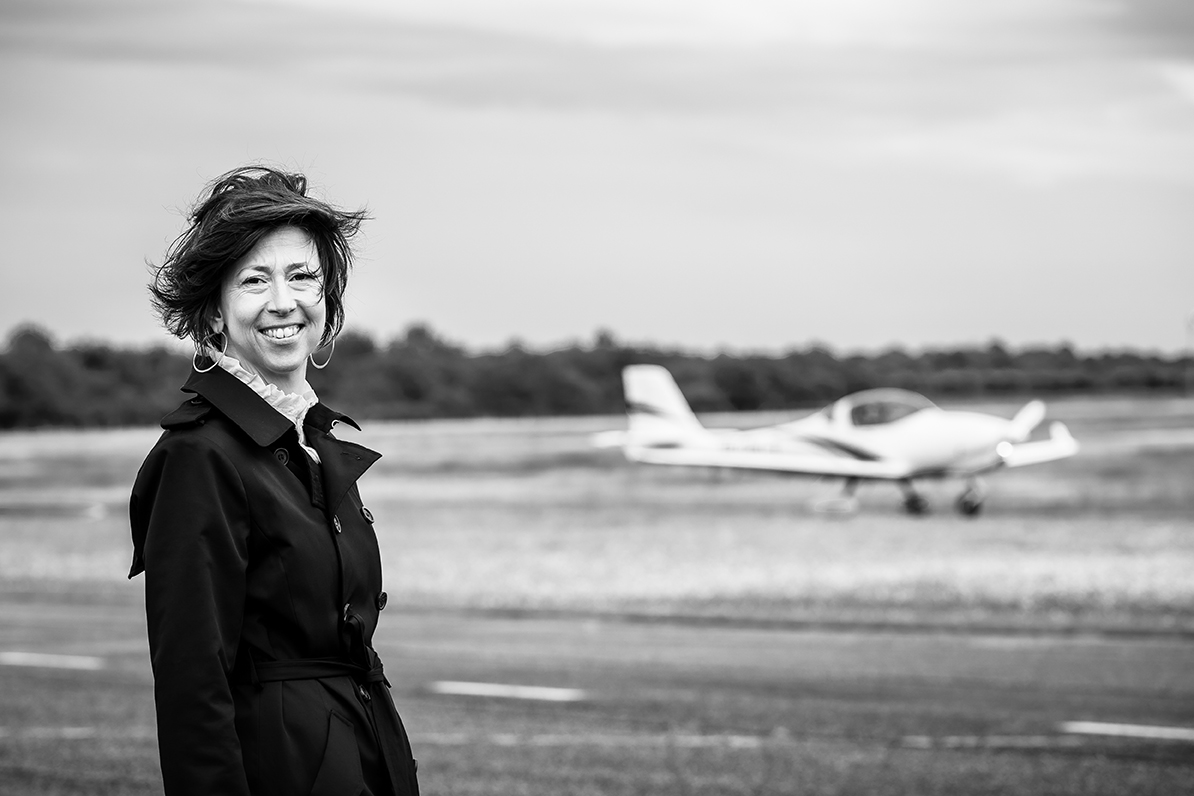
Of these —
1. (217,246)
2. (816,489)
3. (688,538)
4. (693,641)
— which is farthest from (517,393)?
(217,246)

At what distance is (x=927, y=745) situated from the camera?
770cm

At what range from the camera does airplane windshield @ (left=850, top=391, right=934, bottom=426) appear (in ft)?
109

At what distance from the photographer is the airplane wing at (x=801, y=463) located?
32656 mm

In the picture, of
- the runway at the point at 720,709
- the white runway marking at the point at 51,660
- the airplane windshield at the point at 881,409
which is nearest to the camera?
the runway at the point at 720,709

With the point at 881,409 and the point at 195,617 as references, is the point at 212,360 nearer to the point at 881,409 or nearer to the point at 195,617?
the point at 195,617

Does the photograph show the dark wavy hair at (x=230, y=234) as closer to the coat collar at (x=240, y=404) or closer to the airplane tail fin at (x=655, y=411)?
the coat collar at (x=240, y=404)

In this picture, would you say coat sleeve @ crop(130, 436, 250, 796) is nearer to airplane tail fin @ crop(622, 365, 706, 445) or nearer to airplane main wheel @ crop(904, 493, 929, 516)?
airplane main wheel @ crop(904, 493, 929, 516)

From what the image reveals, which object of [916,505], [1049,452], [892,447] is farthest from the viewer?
[1049,452]

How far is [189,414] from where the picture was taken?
2.64 meters

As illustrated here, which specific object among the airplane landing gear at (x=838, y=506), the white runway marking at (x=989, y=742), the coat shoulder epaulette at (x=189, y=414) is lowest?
the white runway marking at (x=989, y=742)

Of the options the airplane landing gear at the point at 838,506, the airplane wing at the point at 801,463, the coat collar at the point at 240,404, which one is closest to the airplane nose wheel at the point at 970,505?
the airplane wing at the point at 801,463

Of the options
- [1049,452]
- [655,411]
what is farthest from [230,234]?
[655,411]

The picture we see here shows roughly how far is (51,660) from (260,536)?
31.4 feet

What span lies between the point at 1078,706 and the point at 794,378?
8103 cm
